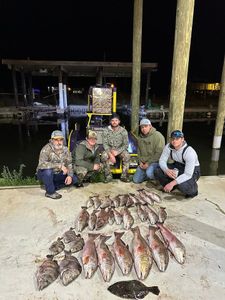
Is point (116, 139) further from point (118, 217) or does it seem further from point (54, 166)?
point (118, 217)

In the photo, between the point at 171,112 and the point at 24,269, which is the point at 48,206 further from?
the point at 171,112

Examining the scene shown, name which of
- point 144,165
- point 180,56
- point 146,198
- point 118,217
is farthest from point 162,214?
point 180,56

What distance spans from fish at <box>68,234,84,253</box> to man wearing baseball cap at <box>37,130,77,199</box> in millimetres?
1123

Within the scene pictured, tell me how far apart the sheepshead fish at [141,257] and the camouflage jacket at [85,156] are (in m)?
1.80

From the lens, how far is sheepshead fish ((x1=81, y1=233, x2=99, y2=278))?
231 centimetres

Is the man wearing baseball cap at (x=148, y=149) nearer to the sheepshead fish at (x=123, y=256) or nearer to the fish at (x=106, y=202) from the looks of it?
the fish at (x=106, y=202)

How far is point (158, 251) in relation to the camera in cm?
253

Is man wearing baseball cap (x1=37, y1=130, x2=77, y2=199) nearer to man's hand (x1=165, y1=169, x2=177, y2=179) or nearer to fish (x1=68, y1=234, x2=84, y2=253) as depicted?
fish (x1=68, y1=234, x2=84, y2=253)

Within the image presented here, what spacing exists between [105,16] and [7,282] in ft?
115

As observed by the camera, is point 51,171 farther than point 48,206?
Yes

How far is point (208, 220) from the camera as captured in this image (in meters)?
3.24

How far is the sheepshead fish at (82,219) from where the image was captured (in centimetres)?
302

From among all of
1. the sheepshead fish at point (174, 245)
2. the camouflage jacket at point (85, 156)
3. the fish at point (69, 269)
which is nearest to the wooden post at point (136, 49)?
the camouflage jacket at point (85, 156)

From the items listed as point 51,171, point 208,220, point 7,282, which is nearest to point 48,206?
point 51,171
